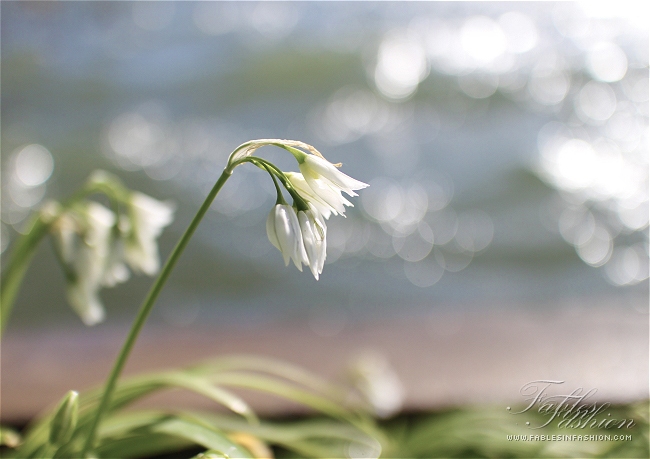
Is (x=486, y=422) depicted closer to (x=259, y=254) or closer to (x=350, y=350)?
(x=350, y=350)

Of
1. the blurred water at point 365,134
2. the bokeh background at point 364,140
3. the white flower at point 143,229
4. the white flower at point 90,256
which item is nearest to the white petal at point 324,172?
the white flower at point 143,229

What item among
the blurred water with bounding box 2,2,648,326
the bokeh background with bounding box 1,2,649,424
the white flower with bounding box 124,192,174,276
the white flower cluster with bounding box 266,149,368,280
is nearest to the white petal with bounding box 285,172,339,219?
the white flower cluster with bounding box 266,149,368,280

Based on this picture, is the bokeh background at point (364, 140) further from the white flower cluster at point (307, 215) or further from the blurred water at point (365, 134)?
the white flower cluster at point (307, 215)

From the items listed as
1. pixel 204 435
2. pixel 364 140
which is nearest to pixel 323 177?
pixel 204 435

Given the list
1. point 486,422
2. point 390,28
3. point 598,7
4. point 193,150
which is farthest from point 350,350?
point 598,7

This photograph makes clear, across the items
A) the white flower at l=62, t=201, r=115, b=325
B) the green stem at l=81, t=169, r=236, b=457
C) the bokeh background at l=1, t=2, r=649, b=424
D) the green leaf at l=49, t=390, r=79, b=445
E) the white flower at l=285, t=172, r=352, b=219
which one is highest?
the bokeh background at l=1, t=2, r=649, b=424

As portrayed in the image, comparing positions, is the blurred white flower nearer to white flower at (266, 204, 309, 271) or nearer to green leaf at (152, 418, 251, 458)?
green leaf at (152, 418, 251, 458)
